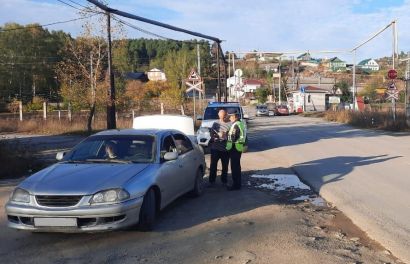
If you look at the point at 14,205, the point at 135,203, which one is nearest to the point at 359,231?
the point at 135,203

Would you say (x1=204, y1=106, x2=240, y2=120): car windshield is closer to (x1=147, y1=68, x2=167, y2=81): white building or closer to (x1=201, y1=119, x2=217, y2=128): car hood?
(x1=201, y1=119, x2=217, y2=128): car hood

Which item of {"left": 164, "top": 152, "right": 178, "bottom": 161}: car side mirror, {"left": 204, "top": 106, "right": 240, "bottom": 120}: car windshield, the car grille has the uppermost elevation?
{"left": 204, "top": 106, "right": 240, "bottom": 120}: car windshield

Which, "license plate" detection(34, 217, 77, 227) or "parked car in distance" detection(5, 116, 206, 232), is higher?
"parked car in distance" detection(5, 116, 206, 232)

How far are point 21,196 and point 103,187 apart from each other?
1.06 metres

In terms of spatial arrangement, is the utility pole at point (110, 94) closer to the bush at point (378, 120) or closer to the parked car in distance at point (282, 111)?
the bush at point (378, 120)

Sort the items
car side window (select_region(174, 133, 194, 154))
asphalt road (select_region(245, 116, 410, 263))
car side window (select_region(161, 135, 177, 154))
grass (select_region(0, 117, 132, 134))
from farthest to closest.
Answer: grass (select_region(0, 117, 132, 134))
car side window (select_region(174, 133, 194, 154))
car side window (select_region(161, 135, 177, 154))
asphalt road (select_region(245, 116, 410, 263))

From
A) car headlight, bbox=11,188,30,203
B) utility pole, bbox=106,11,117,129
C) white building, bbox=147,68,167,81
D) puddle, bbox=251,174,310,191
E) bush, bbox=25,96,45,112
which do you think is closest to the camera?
car headlight, bbox=11,188,30,203

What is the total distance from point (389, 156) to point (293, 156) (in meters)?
3.00

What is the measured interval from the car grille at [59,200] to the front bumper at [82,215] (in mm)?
69

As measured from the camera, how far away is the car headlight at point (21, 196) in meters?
6.82

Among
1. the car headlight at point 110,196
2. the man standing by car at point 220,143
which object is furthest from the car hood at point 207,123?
the car headlight at point 110,196

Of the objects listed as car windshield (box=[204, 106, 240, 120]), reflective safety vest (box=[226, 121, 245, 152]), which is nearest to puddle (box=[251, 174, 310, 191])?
reflective safety vest (box=[226, 121, 245, 152])

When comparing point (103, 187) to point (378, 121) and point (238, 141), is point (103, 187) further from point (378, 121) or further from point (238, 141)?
point (378, 121)

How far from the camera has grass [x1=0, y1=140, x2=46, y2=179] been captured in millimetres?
13281
